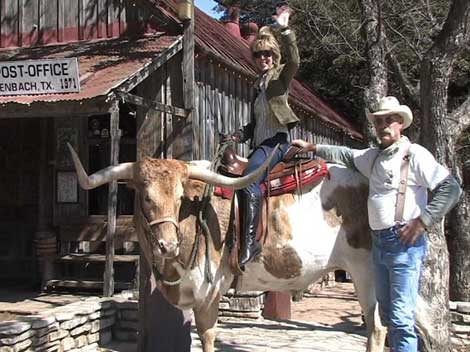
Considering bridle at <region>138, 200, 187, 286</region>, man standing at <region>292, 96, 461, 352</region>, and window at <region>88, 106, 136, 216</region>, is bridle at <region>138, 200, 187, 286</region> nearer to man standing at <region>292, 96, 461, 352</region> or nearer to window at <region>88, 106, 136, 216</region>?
man standing at <region>292, 96, 461, 352</region>

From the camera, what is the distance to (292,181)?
18.0 ft

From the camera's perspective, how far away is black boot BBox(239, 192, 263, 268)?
5.17 meters

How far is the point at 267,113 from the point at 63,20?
17.9ft

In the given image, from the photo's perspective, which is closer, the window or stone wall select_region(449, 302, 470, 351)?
stone wall select_region(449, 302, 470, 351)

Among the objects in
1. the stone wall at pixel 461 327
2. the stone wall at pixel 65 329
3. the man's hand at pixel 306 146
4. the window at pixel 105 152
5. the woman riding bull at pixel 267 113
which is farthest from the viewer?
the window at pixel 105 152

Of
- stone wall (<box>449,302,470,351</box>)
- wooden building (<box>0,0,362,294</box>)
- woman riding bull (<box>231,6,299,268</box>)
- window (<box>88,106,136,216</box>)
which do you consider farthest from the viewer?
window (<box>88,106,136,216</box>)

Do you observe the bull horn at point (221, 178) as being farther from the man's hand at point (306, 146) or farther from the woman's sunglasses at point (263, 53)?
the woman's sunglasses at point (263, 53)

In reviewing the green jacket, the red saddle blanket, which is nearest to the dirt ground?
the red saddle blanket

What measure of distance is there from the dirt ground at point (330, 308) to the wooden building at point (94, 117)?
2981 millimetres

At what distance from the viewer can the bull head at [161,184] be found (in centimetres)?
466

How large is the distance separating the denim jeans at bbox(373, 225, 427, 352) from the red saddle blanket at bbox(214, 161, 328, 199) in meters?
1.07

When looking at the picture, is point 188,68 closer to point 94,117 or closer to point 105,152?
point 94,117

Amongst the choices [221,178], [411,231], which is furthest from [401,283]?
[221,178]

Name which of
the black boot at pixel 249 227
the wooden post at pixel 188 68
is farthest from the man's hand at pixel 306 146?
the wooden post at pixel 188 68
